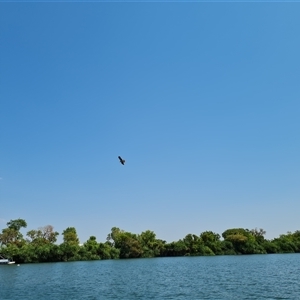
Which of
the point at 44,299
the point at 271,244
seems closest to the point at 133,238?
the point at 271,244

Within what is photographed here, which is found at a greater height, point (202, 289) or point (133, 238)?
point (133, 238)

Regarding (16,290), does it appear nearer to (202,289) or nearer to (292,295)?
(202,289)

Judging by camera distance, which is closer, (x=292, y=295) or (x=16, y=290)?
(x=292, y=295)

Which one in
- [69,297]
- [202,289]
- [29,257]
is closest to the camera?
[69,297]

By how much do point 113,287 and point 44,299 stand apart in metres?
8.35

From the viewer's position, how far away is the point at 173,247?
121 metres

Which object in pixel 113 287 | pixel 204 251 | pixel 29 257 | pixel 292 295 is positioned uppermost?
pixel 204 251

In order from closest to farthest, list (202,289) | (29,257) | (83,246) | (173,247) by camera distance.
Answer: (202,289), (29,257), (83,246), (173,247)

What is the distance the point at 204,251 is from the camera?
118938 millimetres

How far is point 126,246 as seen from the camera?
4267 inches

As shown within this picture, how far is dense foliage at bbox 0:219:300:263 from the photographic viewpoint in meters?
95.4

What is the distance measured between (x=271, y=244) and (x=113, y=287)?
10393 centimetres

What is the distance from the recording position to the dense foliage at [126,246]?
A: 95.4 m

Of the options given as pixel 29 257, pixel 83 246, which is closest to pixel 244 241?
pixel 83 246
